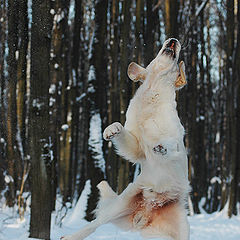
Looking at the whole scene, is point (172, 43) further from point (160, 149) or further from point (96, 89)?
point (96, 89)

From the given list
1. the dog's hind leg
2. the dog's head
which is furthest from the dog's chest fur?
the dog's hind leg

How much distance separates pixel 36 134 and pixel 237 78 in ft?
35.4

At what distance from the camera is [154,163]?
4871 mm

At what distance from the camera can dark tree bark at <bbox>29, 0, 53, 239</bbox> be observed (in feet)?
20.8

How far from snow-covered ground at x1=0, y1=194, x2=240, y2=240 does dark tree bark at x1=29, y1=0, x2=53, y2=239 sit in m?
0.39

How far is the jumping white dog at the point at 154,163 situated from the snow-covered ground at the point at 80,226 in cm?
194

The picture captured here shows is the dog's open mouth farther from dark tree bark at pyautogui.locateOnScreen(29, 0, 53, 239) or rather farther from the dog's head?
dark tree bark at pyautogui.locateOnScreen(29, 0, 53, 239)

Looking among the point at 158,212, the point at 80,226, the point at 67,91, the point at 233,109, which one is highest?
the point at 67,91

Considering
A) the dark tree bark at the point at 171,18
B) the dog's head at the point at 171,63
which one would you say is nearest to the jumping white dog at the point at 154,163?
the dog's head at the point at 171,63

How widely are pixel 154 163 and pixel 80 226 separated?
5.58 metres

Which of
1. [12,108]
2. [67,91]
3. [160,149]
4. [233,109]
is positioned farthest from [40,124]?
[233,109]

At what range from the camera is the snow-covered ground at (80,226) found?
7.77 metres

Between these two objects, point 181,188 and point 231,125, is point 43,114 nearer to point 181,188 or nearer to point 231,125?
point 181,188

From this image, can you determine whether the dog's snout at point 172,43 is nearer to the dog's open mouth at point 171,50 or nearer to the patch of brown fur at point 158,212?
the dog's open mouth at point 171,50
